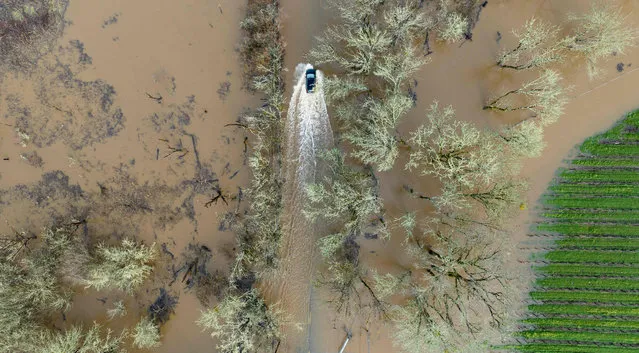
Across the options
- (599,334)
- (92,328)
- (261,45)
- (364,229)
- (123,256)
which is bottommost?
(599,334)

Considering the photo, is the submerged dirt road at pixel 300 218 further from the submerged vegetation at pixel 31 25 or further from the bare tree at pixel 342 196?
the submerged vegetation at pixel 31 25

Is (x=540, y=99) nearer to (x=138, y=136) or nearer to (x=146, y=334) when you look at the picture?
(x=138, y=136)

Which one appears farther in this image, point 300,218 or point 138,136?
point 300,218

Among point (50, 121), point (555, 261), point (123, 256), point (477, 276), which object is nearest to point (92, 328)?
point (123, 256)

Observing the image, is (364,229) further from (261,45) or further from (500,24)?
(500,24)

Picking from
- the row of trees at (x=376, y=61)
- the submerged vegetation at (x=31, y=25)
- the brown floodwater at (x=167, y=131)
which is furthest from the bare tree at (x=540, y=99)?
the submerged vegetation at (x=31, y=25)

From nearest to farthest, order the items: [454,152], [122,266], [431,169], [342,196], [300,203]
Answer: [454,152], [342,196], [122,266], [431,169], [300,203]

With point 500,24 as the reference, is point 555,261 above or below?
below

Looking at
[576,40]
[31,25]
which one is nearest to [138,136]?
[31,25]
